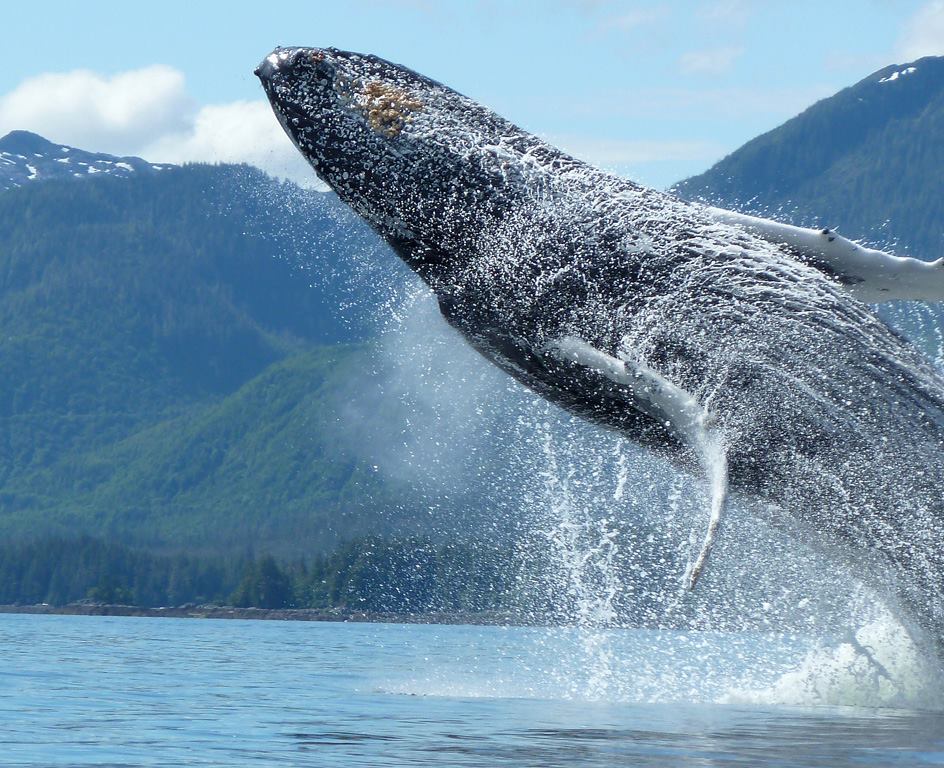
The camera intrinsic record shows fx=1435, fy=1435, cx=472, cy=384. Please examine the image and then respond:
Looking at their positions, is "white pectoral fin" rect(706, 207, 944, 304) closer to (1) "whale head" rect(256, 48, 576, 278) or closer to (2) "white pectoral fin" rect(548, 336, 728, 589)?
(2) "white pectoral fin" rect(548, 336, 728, 589)

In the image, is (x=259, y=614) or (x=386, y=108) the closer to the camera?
(x=386, y=108)

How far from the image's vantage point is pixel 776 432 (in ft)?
35.6

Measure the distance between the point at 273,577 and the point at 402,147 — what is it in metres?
111

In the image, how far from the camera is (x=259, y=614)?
363 ft

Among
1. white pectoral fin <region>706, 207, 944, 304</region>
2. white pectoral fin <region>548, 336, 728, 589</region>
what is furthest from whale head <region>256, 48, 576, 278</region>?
white pectoral fin <region>706, 207, 944, 304</region>

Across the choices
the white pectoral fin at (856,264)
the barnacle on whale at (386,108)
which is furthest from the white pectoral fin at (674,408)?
A: the barnacle on whale at (386,108)

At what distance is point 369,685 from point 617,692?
140 inches

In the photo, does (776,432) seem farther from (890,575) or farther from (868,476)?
(890,575)

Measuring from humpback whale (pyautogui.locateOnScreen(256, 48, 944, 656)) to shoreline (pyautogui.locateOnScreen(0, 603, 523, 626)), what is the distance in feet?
250

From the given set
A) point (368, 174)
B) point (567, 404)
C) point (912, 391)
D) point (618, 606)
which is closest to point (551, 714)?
point (567, 404)

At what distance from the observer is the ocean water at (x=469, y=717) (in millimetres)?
9227

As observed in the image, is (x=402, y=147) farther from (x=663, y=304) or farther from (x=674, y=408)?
(x=674, y=408)

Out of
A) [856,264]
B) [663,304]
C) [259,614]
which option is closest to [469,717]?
[663,304]

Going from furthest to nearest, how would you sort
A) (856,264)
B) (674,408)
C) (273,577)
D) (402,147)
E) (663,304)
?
(273,577) → (856,264) → (402,147) → (663,304) → (674,408)
